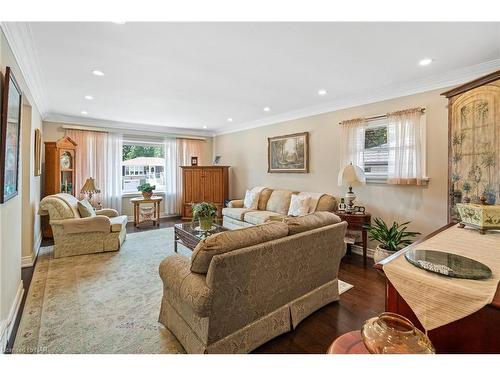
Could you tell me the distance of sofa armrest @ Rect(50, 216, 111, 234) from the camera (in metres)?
3.54

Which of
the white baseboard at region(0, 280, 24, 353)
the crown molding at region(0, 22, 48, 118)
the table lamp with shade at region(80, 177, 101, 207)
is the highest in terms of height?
the crown molding at region(0, 22, 48, 118)

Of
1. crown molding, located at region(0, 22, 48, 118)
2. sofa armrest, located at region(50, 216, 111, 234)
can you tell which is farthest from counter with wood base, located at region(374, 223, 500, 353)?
sofa armrest, located at region(50, 216, 111, 234)

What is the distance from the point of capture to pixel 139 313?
7.18 feet

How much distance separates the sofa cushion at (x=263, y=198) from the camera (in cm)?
518

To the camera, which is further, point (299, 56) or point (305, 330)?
point (299, 56)

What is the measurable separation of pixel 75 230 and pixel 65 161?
2073mm

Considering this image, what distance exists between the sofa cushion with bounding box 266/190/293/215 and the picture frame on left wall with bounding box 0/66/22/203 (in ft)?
12.4

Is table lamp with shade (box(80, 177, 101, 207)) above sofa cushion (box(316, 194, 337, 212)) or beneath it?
above

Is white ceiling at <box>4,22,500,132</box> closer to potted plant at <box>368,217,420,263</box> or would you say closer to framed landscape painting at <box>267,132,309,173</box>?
framed landscape painting at <box>267,132,309,173</box>

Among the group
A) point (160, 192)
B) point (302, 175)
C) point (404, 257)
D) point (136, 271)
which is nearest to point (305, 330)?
point (404, 257)

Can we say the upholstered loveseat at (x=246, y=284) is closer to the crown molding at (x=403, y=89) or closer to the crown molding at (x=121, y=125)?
the crown molding at (x=403, y=89)

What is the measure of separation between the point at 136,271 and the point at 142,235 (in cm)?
187

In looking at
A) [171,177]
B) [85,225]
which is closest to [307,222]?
[85,225]
